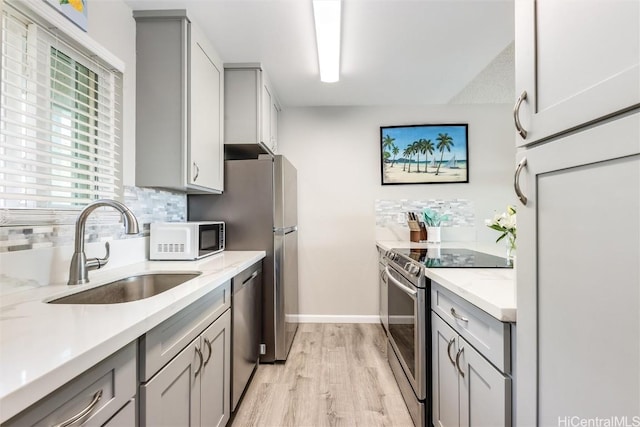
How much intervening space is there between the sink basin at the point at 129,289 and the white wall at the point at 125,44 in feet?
1.92

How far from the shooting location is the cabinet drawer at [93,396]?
56 centimetres

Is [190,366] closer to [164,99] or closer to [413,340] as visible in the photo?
[413,340]

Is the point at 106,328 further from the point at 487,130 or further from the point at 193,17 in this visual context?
the point at 487,130

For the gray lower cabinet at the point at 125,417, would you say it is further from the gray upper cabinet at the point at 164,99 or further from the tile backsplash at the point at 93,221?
the gray upper cabinet at the point at 164,99

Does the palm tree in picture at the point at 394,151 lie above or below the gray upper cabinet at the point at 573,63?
above

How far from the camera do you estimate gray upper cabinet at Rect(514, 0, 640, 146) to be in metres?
0.56

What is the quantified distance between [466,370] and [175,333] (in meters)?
1.06

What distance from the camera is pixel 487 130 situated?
328 centimetres

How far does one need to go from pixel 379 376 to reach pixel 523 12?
7.20ft

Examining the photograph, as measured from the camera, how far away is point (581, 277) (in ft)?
2.15

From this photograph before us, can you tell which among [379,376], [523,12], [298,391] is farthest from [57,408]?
[379,376]

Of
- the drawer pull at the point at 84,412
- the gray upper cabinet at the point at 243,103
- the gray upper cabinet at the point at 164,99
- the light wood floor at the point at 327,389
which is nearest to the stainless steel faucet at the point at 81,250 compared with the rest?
the gray upper cabinet at the point at 164,99

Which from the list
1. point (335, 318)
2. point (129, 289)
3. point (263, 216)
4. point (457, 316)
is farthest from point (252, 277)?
point (335, 318)

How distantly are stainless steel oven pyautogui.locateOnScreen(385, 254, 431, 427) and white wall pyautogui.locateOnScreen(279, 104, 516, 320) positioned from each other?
4.00 ft
